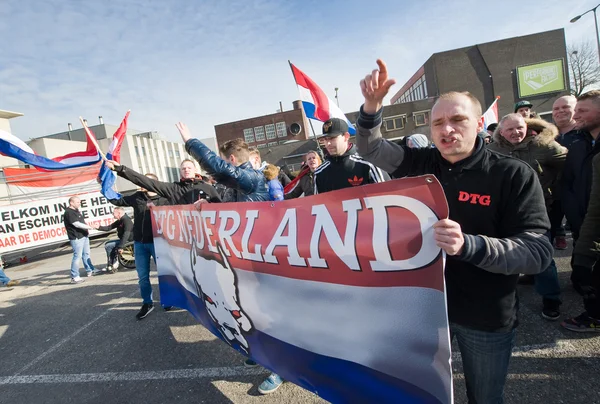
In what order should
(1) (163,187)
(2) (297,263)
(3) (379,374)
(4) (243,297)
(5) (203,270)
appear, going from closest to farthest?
(3) (379,374), (2) (297,263), (4) (243,297), (5) (203,270), (1) (163,187)

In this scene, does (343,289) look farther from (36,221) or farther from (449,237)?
(36,221)

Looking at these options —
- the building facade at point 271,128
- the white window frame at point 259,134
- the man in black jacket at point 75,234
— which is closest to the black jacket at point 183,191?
the man in black jacket at point 75,234

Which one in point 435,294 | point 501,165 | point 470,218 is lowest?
point 435,294

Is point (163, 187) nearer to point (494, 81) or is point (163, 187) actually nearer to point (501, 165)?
point (501, 165)

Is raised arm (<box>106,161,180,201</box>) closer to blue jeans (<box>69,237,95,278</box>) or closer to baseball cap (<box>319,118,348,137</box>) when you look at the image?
baseball cap (<box>319,118,348,137</box>)

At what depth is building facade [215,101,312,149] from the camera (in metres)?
41.2

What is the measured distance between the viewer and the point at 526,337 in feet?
9.21

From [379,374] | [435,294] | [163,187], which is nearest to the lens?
[435,294]

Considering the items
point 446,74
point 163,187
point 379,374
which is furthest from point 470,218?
point 446,74

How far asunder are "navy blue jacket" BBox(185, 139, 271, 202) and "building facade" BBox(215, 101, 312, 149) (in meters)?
38.8

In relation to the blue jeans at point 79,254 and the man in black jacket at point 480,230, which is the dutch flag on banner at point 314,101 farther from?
the blue jeans at point 79,254

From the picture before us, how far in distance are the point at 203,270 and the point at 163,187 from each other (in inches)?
67.0

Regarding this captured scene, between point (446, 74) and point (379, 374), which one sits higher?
point (446, 74)

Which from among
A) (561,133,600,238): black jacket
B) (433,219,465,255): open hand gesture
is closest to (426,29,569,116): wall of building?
(561,133,600,238): black jacket
